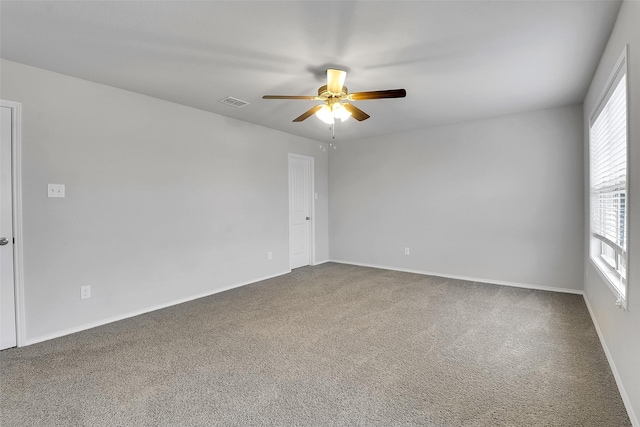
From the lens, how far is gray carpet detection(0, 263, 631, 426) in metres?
1.79

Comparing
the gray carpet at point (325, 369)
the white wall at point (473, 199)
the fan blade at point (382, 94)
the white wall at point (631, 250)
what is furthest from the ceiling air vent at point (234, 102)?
the white wall at point (631, 250)

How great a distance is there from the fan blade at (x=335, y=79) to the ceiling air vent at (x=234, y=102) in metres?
1.34

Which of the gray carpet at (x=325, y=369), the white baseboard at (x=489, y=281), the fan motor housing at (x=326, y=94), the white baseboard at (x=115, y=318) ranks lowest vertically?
the gray carpet at (x=325, y=369)

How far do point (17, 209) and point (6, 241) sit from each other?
0.88 feet

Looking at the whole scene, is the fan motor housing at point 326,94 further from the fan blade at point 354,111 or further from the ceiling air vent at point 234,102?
the ceiling air vent at point 234,102

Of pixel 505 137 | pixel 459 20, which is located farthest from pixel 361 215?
pixel 459 20

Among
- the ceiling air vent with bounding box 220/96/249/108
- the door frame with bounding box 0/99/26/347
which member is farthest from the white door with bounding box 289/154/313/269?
the door frame with bounding box 0/99/26/347

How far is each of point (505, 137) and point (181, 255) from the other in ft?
14.7

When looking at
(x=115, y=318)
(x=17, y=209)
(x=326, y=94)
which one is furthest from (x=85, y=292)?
(x=326, y=94)

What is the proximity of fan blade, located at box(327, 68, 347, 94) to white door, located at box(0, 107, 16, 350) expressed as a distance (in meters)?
2.63

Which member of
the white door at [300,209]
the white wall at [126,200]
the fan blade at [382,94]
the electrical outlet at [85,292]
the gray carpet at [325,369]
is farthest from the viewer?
the white door at [300,209]

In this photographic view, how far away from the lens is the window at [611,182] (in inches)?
84.5

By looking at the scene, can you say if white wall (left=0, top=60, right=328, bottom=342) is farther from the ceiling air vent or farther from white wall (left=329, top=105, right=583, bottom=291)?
white wall (left=329, top=105, right=583, bottom=291)

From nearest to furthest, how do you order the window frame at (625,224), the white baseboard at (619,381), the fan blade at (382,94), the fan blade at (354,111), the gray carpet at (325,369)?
the white baseboard at (619,381) < the gray carpet at (325,369) < the window frame at (625,224) < the fan blade at (382,94) < the fan blade at (354,111)
